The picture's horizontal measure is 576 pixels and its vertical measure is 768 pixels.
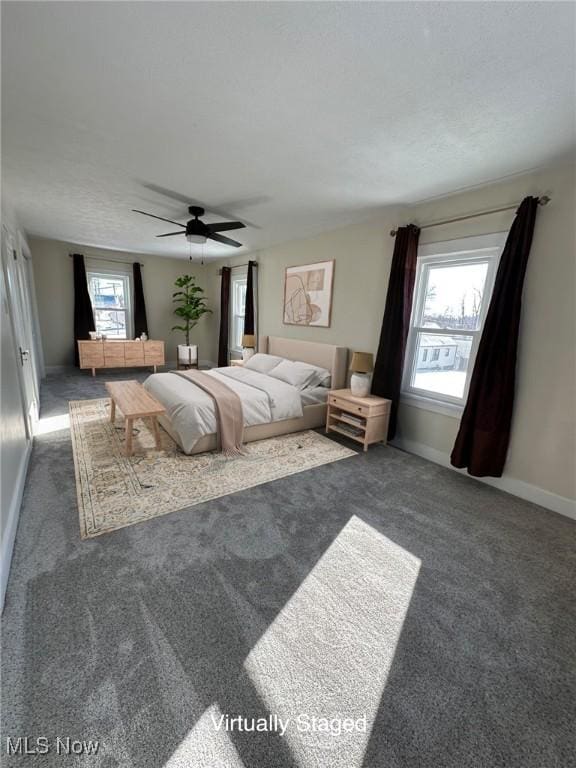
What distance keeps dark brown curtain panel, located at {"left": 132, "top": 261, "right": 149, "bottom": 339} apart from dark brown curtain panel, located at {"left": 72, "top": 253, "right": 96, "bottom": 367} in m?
0.85

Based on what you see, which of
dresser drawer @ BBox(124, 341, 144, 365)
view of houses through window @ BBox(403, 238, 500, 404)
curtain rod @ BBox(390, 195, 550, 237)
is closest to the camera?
curtain rod @ BBox(390, 195, 550, 237)

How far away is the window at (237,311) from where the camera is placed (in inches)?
257

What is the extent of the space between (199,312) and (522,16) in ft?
21.2

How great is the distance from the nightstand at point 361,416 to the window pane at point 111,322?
215 inches

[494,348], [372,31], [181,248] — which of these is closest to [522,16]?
[372,31]

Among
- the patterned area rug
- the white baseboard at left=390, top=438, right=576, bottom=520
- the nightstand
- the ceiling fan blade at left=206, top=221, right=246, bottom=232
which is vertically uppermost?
the ceiling fan blade at left=206, top=221, right=246, bottom=232

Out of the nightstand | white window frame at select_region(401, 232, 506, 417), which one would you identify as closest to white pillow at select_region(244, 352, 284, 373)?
the nightstand

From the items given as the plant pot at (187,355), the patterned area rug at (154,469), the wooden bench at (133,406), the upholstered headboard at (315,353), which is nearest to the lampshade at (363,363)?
the upholstered headboard at (315,353)

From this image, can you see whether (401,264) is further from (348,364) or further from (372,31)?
(372,31)

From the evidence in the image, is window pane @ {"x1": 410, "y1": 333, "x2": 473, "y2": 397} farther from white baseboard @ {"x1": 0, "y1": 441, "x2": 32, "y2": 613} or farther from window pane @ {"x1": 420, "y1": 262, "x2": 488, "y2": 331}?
white baseboard @ {"x1": 0, "y1": 441, "x2": 32, "y2": 613}

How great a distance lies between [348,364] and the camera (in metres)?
4.20

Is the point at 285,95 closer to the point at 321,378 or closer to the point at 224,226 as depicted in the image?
the point at 224,226

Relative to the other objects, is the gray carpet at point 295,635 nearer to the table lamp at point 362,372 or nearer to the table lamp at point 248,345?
the table lamp at point 362,372

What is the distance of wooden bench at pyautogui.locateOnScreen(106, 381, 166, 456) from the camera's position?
9.68 feet
